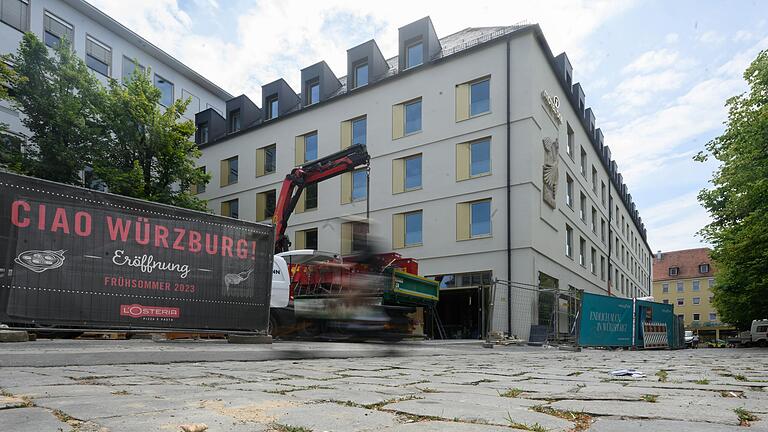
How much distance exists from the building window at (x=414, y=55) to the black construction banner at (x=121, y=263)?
2107 cm

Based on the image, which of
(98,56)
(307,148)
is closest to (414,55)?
(307,148)

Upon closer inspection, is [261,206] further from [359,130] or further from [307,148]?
[359,130]

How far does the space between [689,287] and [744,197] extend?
82.7 m

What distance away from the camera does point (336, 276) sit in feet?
46.1

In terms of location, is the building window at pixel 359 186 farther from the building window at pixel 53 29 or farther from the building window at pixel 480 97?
the building window at pixel 53 29

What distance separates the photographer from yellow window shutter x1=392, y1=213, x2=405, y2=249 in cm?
2881

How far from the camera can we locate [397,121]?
98.5 feet

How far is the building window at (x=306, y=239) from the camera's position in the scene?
32688mm

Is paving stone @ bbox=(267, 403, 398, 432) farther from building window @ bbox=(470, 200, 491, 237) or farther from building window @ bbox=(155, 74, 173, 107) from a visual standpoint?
building window @ bbox=(155, 74, 173, 107)

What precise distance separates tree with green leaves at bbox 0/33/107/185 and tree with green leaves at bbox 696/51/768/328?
27393mm

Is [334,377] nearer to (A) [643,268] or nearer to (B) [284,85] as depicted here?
(B) [284,85]

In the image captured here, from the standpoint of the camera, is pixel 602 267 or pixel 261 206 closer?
pixel 261 206

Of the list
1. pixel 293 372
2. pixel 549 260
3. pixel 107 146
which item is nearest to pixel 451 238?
pixel 549 260

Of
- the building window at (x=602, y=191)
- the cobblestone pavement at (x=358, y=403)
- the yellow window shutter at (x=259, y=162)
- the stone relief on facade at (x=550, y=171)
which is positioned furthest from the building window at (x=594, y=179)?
the cobblestone pavement at (x=358, y=403)
